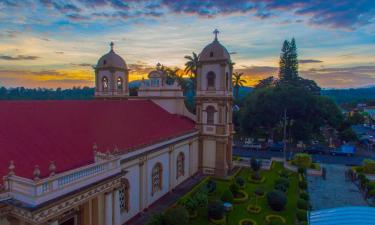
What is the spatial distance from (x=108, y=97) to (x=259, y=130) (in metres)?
29.4

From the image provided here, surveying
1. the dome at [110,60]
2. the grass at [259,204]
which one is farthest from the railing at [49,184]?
the dome at [110,60]

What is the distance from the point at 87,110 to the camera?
23109mm

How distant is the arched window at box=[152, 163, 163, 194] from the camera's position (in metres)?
23.8

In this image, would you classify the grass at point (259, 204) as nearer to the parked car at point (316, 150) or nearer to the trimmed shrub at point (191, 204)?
the trimmed shrub at point (191, 204)

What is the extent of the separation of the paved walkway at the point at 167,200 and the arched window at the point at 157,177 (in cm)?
118

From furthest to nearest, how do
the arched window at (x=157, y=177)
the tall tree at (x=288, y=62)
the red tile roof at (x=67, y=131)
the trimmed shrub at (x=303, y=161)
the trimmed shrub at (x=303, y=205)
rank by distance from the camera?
the tall tree at (x=288, y=62), the trimmed shrub at (x=303, y=161), the arched window at (x=157, y=177), the trimmed shrub at (x=303, y=205), the red tile roof at (x=67, y=131)

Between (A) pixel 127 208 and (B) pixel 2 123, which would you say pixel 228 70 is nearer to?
(A) pixel 127 208

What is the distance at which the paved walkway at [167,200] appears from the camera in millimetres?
21062

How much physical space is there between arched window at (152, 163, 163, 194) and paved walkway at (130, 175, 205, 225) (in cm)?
→ 118

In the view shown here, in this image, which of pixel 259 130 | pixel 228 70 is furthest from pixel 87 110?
pixel 259 130

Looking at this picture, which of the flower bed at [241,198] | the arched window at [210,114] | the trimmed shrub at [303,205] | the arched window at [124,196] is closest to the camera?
the arched window at [124,196]


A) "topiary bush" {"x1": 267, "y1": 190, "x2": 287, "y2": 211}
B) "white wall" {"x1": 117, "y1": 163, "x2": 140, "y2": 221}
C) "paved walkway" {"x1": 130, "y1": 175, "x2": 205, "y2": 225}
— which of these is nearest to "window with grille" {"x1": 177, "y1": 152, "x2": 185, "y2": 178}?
"paved walkway" {"x1": 130, "y1": 175, "x2": 205, "y2": 225}

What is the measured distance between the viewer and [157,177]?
966 inches

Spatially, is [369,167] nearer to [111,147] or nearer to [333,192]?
[333,192]
